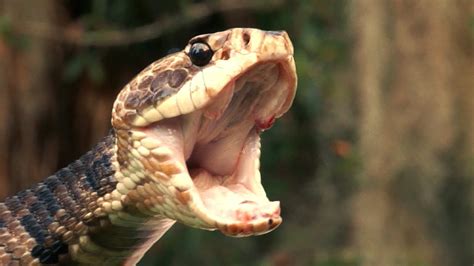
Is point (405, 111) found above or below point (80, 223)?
below

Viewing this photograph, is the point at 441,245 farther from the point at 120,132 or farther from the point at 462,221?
the point at 120,132

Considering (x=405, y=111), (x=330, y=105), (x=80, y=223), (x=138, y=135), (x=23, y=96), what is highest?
(x=138, y=135)

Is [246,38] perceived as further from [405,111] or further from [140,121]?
[405,111]

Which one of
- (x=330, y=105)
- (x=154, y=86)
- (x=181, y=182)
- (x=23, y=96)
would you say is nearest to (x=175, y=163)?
(x=181, y=182)

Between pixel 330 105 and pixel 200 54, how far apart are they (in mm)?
3892

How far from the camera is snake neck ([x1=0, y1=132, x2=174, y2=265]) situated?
78.6 inches

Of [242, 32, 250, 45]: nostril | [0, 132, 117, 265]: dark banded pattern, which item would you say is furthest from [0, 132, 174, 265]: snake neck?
[242, 32, 250, 45]: nostril

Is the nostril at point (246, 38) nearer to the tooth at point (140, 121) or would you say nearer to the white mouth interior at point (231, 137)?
the white mouth interior at point (231, 137)

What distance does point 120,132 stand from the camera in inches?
74.3

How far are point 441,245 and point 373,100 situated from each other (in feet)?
2.79

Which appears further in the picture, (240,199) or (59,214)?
(59,214)

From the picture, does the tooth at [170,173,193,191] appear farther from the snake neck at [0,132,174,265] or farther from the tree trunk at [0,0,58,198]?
the tree trunk at [0,0,58,198]

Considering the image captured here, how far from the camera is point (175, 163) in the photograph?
1.78 m

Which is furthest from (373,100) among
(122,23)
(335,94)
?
(122,23)
